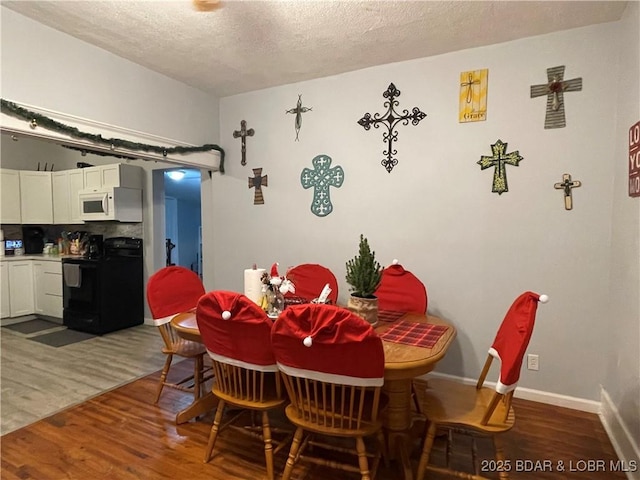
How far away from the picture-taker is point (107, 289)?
14.7ft

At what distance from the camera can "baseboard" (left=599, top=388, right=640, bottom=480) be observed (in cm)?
190

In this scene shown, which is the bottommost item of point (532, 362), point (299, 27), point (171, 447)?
point (171, 447)

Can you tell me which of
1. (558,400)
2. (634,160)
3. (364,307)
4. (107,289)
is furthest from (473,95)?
(107,289)

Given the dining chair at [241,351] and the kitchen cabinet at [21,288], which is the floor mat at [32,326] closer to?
the kitchen cabinet at [21,288]

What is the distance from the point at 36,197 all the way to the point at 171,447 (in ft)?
16.1

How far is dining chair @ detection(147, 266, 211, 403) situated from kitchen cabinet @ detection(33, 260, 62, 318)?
122 inches

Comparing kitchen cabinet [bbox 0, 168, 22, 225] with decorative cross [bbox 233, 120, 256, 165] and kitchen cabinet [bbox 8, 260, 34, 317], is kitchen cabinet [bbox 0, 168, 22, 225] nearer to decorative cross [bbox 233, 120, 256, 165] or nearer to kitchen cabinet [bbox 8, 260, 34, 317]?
kitchen cabinet [bbox 8, 260, 34, 317]

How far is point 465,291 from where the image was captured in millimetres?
2930

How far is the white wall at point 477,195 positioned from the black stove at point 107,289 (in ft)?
7.55

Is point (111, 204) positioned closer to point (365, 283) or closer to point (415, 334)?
point (365, 283)

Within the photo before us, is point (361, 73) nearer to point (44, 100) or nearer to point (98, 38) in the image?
point (98, 38)

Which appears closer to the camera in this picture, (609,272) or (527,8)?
(527,8)

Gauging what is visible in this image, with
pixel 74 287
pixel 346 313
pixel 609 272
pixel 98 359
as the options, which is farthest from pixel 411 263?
pixel 74 287

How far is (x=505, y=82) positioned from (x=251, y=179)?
2.51 m
